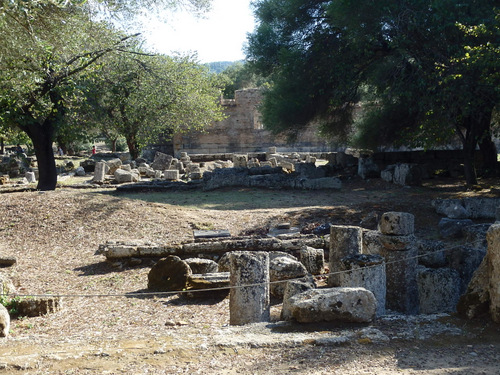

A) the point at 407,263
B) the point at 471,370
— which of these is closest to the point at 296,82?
the point at 407,263

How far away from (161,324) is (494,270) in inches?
148

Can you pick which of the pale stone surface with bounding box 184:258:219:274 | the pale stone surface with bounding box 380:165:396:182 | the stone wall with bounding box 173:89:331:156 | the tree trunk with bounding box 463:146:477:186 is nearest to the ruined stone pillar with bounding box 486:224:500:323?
the pale stone surface with bounding box 184:258:219:274

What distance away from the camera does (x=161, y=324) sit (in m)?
6.15

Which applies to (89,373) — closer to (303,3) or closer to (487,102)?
(487,102)

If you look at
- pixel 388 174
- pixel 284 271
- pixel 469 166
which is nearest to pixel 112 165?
pixel 388 174

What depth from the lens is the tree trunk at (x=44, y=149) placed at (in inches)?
599

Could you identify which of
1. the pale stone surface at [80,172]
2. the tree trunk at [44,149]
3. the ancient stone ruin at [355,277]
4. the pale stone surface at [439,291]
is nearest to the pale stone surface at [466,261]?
the ancient stone ruin at [355,277]

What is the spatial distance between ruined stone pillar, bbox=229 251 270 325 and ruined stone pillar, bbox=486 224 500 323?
236 cm

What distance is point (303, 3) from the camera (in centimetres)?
1855

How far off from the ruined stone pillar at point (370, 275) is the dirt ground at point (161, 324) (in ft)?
1.89

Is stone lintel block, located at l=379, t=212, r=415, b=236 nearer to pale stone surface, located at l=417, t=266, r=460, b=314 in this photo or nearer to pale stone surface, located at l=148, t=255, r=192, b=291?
pale stone surface, located at l=417, t=266, r=460, b=314

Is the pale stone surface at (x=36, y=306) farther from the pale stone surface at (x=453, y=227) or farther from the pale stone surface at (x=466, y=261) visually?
the pale stone surface at (x=453, y=227)

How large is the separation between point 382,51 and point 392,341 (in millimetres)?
13551

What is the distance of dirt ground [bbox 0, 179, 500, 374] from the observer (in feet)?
13.7
